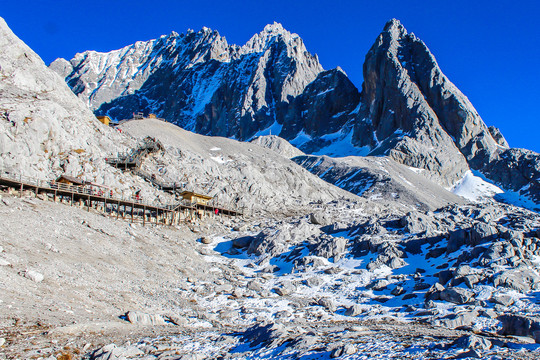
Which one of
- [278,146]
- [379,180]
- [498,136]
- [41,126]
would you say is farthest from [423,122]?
[41,126]

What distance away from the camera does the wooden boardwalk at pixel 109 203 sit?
131 ft

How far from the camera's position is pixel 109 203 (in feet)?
153

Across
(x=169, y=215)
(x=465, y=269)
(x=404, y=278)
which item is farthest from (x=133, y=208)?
(x=465, y=269)

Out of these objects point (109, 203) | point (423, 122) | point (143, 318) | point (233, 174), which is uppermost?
point (423, 122)

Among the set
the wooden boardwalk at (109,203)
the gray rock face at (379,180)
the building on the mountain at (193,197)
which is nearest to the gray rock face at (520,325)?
the wooden boardwalk at (109,203)

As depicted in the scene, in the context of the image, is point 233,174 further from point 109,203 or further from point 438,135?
point 438,135

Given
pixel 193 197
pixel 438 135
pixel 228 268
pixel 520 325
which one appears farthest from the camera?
pixel 438 135

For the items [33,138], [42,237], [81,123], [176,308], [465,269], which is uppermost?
[81,123]

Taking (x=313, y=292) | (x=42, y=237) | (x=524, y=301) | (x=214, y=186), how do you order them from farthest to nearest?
1. (x=214, y=186)
2. (x=313, y=292)
3. (x=42, y=237)
4. (x=524, y=301)

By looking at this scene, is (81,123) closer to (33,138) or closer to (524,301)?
(33,138)

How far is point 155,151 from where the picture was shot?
65.3m

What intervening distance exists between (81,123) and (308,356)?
2064 inches

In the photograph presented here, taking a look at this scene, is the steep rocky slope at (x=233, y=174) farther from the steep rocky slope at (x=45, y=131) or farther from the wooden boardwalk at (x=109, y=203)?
the wooden boardwalk at (x=109, y=203)

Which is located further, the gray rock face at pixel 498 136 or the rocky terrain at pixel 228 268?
the gray rock face at pixel 498 136
